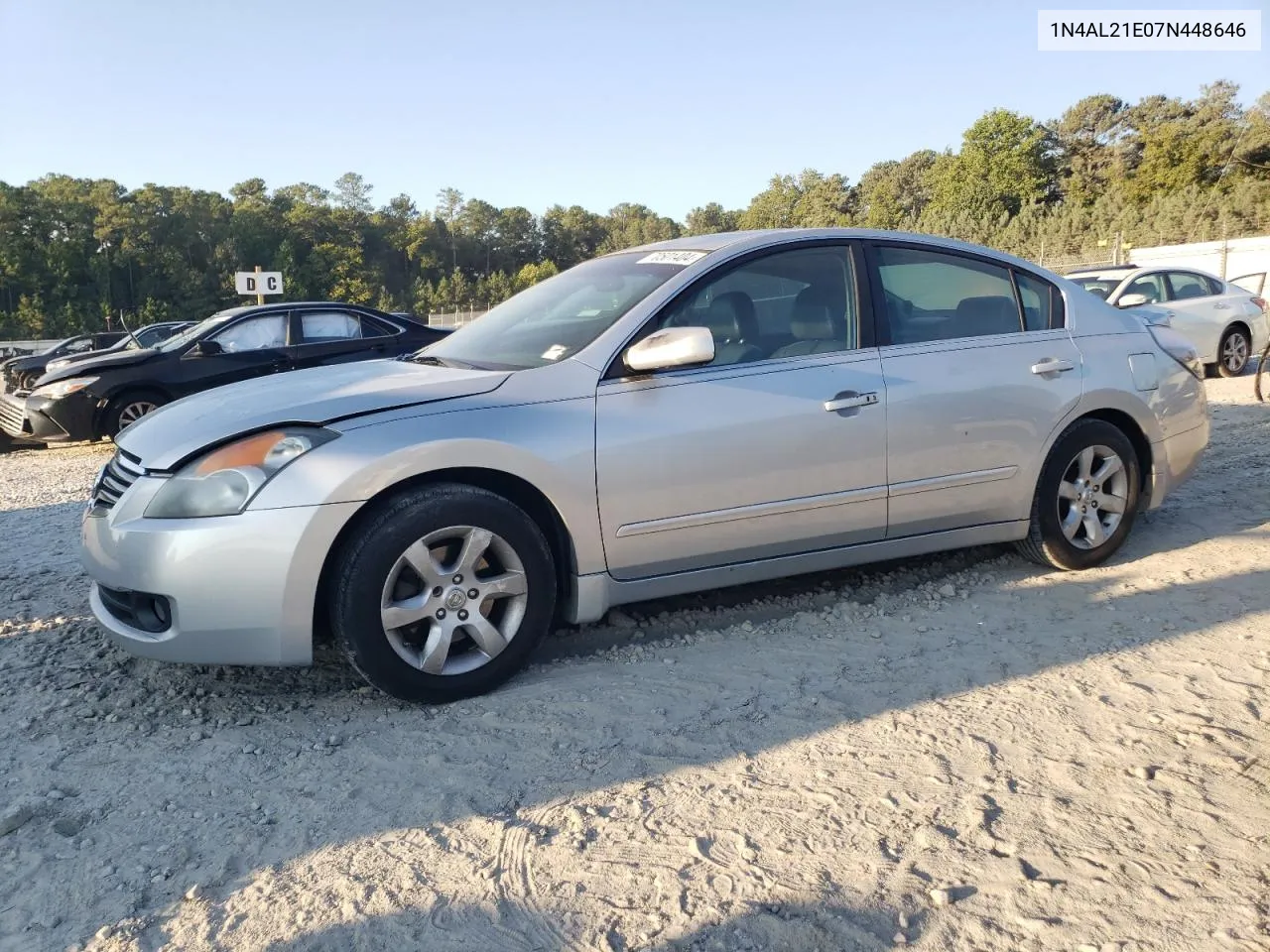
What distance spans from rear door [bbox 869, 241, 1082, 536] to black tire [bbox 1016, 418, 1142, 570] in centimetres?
11

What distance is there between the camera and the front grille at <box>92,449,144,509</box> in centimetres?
314

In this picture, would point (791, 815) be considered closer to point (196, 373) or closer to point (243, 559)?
point (243, 559)

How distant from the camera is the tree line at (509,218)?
54.0 metres

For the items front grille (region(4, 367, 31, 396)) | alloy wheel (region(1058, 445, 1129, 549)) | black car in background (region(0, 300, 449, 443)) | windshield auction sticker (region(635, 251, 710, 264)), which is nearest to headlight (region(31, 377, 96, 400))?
black car in background (region(0, 300, 449, 443))

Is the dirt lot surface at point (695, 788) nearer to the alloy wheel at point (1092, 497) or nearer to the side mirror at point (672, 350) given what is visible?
the alloy wheel at point (1092, 497)

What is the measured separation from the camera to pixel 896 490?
3.82 m

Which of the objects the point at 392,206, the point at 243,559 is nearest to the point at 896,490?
the point at 243,559

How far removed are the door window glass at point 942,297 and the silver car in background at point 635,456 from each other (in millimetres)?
14

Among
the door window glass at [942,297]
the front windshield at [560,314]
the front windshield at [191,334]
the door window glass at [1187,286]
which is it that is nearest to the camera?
the front windshield at [560,314]

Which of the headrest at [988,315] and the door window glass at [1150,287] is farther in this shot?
the door window glass at [1150,287]

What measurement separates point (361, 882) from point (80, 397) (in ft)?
29.4

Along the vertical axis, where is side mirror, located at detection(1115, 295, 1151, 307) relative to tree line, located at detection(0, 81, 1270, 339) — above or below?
below

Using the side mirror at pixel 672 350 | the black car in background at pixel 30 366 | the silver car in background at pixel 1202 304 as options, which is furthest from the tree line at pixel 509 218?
the side mirror at pixel 672 350

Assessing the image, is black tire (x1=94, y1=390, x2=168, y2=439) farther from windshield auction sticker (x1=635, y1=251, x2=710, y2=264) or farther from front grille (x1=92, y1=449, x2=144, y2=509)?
windshield auction sticker (x1=635, y1=251, x2=710, y2=264)
